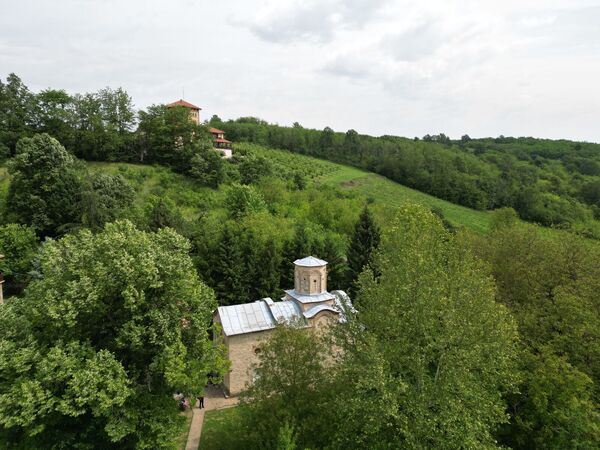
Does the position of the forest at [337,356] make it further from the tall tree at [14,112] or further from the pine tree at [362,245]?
the tall tree at [14,112]

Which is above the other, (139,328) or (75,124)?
(75,124)

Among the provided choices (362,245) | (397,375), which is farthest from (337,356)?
(362,245)

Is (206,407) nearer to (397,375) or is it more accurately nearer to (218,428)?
(218,428)

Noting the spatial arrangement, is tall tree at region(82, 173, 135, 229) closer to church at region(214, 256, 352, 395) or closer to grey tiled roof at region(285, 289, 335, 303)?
church at region(214, 256, 352, 395)

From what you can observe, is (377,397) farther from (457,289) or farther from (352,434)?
(457,289)

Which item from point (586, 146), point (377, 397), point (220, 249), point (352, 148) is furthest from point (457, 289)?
point (586, 146)

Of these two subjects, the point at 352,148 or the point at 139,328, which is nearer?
the point at 139,328

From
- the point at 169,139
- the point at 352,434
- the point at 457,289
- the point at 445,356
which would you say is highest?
the point at 169,139
